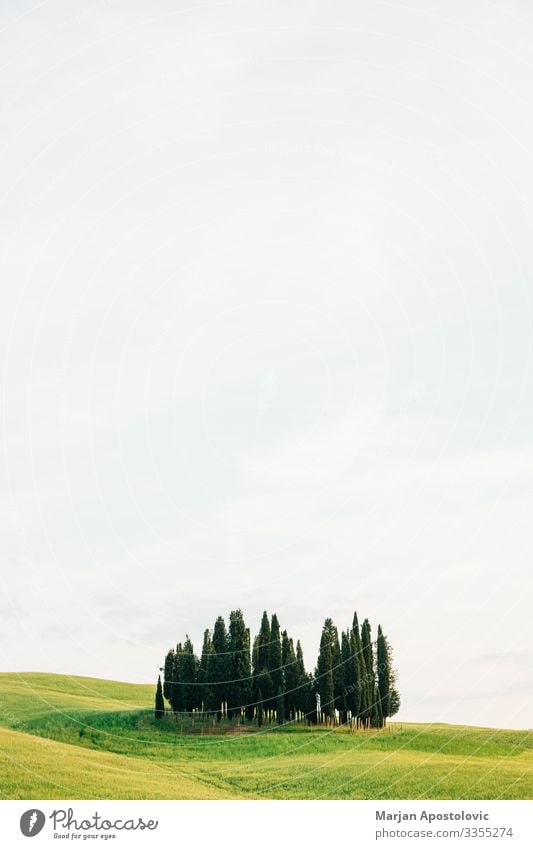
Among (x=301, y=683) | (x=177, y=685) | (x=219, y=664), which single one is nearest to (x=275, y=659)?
(x=301, y=683)

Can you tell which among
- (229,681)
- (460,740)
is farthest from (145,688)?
(460,740)

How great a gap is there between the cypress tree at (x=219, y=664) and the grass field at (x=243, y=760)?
3.92 metres

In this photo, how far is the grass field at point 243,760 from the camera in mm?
53094

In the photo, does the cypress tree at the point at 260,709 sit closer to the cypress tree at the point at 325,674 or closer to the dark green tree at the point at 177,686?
the cypress tree at the point at 325,674

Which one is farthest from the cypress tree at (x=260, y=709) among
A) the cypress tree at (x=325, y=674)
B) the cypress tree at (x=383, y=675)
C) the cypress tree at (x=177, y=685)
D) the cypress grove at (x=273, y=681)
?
the cypress tree at (x=383, y=675)

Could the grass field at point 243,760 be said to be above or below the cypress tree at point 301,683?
below

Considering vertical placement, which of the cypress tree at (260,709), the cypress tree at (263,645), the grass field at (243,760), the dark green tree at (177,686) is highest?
the cypress tree at (263,645)

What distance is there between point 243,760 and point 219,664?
1720cm

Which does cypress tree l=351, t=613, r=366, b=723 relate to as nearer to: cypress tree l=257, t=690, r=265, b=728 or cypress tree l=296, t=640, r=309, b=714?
cypress tree l=296, t=640, r=309, b=714

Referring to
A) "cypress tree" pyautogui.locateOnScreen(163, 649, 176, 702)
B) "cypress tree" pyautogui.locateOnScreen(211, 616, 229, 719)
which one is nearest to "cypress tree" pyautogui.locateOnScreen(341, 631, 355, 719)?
"cypress tree" pyautogui.locateOnScreen(211, 616, 229, 719)

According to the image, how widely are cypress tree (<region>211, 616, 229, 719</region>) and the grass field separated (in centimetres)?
392

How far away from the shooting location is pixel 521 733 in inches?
3145

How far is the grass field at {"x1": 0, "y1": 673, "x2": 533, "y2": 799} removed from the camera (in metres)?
53.1

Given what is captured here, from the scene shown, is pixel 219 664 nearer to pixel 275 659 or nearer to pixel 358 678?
pixel 275 659
